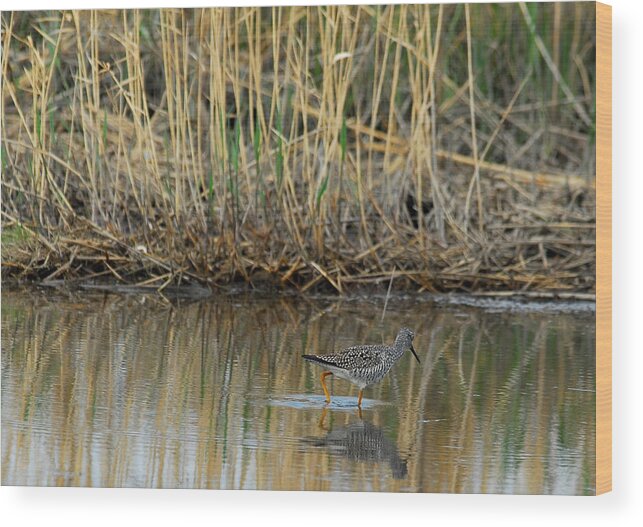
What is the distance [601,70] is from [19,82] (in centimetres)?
327

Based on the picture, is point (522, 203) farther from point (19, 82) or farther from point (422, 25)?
point (19, 82)

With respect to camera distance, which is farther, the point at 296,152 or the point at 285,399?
the point at 296,152

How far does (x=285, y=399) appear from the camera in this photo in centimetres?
675

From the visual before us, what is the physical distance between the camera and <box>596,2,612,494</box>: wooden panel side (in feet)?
20.8

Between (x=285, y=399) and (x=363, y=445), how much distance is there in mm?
680

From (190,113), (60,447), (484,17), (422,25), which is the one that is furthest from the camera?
(190,113)

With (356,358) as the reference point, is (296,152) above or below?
above

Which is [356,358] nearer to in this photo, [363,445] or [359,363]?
[359,363]

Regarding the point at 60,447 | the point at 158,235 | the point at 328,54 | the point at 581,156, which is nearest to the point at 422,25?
the point at 328,54

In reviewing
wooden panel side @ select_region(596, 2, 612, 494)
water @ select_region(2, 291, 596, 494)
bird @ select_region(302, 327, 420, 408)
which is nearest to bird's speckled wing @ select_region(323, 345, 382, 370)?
bird @ select_region(302, 327, 420, 408)

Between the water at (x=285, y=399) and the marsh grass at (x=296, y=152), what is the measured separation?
299 millimetres

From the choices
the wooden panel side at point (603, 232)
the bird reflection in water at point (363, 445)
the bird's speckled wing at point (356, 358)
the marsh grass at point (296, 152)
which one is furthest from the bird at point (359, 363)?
the marsh grass at point (296, 152)

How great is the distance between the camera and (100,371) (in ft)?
23.5

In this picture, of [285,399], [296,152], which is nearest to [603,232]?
[285,399]
